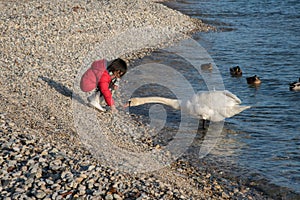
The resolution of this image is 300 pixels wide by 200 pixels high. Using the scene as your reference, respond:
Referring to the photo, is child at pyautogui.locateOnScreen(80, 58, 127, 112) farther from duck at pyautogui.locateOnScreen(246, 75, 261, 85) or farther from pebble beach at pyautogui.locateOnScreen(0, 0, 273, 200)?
duck at pyautogui.locateOnScreen(246, 75, 261, 85)

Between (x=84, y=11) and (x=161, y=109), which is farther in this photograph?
(x=84, y=11)

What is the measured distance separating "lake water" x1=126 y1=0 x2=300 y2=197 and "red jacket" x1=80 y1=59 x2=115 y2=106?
2082 mm

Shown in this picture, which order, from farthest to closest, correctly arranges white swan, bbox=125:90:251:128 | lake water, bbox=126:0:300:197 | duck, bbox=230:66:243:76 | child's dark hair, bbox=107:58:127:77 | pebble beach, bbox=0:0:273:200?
duck, bbox=230:66:243:76 → white swan, bbox=125:90:251:128 → child's dark hair, bbox=107:58:127:77 → lake water, bbox=126:0:300:197 → pebble beach, bbox=0:0:273:200

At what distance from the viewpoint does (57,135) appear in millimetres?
9375

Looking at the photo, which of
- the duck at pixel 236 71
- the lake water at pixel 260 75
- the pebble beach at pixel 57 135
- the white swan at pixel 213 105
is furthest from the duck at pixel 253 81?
the pebble beach at pixel 57 135

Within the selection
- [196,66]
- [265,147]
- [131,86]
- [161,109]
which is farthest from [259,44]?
[265,147]

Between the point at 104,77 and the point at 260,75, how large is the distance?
820 centimetres

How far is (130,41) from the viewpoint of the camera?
21328 mm

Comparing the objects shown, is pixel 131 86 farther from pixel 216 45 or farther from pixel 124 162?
pixel 216 45

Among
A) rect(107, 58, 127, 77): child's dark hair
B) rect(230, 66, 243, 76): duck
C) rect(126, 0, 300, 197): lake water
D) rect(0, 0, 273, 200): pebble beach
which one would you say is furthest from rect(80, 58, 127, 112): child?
rect(230, 66, 243, 76): duck

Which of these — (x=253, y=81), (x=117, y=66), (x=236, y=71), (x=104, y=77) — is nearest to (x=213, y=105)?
(x=117, y=66)

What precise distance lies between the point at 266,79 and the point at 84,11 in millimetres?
10622

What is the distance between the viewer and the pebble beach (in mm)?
7000

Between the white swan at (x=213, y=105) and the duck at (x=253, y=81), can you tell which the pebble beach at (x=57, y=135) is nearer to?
the white swan at (x=213, y=105)
